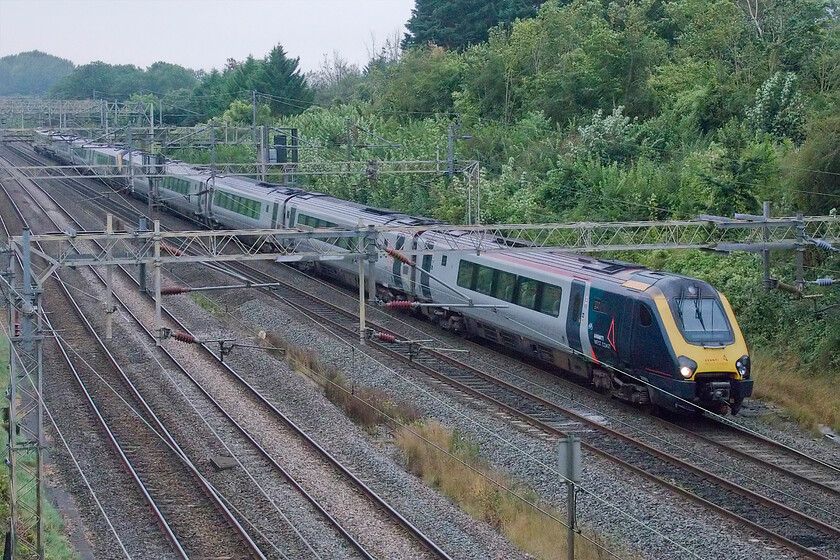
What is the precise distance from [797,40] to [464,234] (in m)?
17.8

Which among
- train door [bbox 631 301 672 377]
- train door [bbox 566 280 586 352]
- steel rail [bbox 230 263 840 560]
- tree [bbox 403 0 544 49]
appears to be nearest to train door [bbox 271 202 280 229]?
steel rail [bbox 230 263 840 560]

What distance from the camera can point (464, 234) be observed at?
2397cm

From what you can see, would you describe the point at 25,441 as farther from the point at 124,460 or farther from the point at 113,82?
the point at 113,82

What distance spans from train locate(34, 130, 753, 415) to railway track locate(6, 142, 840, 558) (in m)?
1.16

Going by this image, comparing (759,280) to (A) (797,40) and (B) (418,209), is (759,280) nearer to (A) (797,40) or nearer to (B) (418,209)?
(A) (797,40)

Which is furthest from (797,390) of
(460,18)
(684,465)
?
(460,18)

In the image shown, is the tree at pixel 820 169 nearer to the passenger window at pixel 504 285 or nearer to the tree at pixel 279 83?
the passenger window at pixel 504 285

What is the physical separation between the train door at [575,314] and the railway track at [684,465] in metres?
1.31

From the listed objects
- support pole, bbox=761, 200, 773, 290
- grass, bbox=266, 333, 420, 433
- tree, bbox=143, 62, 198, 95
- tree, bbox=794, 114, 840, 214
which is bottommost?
grass, bbox=266, 333, 420, 433

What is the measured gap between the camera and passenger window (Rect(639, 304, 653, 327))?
17000 mm

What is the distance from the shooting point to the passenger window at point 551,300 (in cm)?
1948

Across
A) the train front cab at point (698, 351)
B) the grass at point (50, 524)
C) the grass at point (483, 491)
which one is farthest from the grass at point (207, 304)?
the train front cab at point (698, 351)

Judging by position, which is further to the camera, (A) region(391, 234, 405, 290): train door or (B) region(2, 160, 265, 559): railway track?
(A) region(391, 234, 405, 290): train door

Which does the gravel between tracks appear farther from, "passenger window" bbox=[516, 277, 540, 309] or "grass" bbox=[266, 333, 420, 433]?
"passenger window" bbox=[516, 277, 540, 309]
